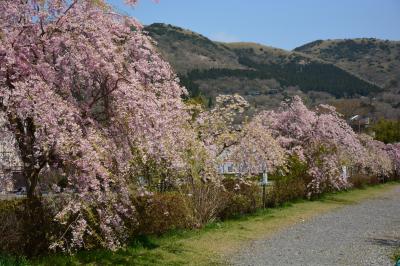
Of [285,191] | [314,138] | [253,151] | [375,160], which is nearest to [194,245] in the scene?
[253,151]

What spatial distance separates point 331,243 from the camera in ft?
44.5

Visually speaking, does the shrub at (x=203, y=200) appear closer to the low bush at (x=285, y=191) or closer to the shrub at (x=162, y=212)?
the shrub at (x=162, y=212)

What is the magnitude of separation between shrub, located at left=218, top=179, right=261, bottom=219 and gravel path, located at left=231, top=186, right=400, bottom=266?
3.02 m

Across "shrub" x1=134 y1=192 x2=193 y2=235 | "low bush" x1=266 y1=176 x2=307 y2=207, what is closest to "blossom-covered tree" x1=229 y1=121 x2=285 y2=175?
"low bush" x1=266 y1=176 x2=307 y2=207

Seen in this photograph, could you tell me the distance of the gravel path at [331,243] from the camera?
1121cm

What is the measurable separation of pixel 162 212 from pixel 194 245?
1.63 m

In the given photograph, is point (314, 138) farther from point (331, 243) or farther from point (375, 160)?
point (375, 160)

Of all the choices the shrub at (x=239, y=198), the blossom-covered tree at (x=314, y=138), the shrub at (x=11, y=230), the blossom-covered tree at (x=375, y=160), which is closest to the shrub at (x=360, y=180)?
the blossom-covered tree at (x=375, y=160)

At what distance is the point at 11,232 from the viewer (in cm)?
920

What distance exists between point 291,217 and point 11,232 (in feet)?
43.6

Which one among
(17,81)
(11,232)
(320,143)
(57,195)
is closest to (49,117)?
(17,81)

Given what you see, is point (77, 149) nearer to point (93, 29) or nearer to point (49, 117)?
point (49, 117)

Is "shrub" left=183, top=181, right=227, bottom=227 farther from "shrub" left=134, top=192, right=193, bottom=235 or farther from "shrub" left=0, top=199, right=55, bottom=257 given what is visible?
"shrub" left=0, top=199, right=55, bottom=257

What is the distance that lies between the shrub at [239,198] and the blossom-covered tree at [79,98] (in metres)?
10.3
